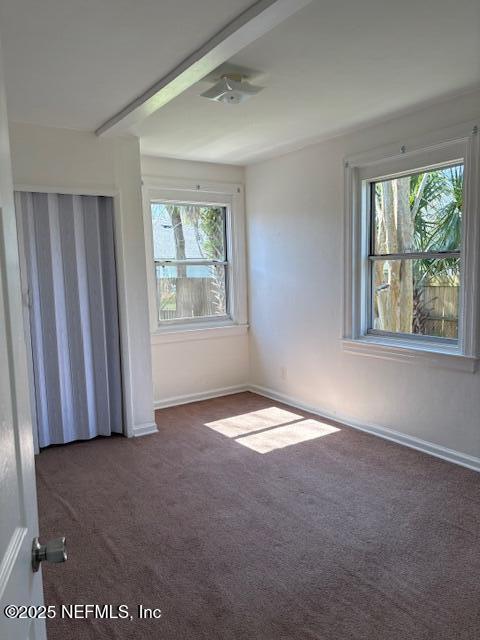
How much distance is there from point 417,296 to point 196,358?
2.36 metres

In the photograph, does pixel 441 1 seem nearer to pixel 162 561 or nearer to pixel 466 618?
pixel 466 618

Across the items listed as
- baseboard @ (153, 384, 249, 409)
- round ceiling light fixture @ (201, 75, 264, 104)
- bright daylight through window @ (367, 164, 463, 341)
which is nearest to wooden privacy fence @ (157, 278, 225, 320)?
baseboard @ (153, 384, 249, 409)

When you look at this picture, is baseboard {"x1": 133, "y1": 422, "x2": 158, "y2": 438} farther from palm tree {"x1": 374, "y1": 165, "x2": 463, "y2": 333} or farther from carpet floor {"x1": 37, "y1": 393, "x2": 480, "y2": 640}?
palm tree {"x1": 374, "y1": 165, "x2": 463, "y2": 333}

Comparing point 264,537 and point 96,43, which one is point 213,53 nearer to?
point 96,43

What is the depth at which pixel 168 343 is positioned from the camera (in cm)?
472

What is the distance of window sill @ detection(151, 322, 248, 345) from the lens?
184 inches

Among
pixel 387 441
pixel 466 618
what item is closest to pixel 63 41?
pixel 466 618

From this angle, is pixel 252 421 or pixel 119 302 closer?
pixel 119 302

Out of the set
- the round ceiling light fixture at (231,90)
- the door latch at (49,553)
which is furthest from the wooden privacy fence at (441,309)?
the door latch at (49,553)

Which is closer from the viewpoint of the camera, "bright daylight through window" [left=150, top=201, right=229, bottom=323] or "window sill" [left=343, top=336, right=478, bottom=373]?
"window sill" [left=343, top=336, right=478, bottom=373]

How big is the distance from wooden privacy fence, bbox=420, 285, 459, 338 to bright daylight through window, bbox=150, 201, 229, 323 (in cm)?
229

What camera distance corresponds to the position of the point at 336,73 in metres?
2.61

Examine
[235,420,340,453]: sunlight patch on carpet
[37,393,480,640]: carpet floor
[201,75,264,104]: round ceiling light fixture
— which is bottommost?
[37,393,480,640]: carpet floor

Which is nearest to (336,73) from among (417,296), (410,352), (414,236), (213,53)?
(213,53)
